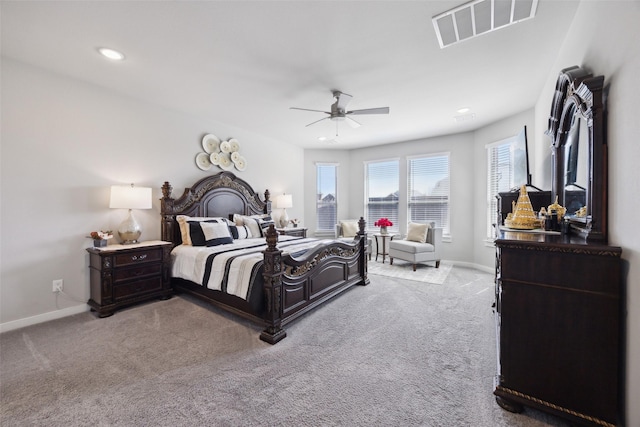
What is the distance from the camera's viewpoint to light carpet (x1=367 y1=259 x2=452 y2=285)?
14.2ft

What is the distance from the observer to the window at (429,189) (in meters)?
5.53

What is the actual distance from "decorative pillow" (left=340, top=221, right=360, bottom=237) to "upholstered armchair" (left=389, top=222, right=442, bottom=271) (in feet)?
3.47

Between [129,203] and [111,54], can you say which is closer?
[111,54]

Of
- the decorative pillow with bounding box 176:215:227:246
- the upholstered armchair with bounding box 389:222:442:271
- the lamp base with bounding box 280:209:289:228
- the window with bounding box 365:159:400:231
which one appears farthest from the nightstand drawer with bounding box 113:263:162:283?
the window with bounding box 365:159:400:231

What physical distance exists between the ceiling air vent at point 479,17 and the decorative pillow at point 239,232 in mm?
3535

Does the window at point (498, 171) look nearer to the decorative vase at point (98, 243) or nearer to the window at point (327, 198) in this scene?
the window at point (327, 198)

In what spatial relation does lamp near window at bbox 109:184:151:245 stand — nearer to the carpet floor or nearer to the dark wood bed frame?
the dark wood bed frame

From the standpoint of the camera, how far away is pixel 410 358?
6.91 ft

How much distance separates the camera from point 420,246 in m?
4.84

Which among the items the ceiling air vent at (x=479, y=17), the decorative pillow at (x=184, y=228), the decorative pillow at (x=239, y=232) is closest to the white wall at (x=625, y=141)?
the ceiling air vent at (x=479, y=17)

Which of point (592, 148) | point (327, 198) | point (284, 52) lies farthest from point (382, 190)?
point (592, 148)

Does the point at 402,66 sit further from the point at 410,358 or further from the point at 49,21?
the point at 49,21

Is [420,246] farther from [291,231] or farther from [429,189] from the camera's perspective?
[291,231]

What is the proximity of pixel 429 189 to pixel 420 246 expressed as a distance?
154cm
